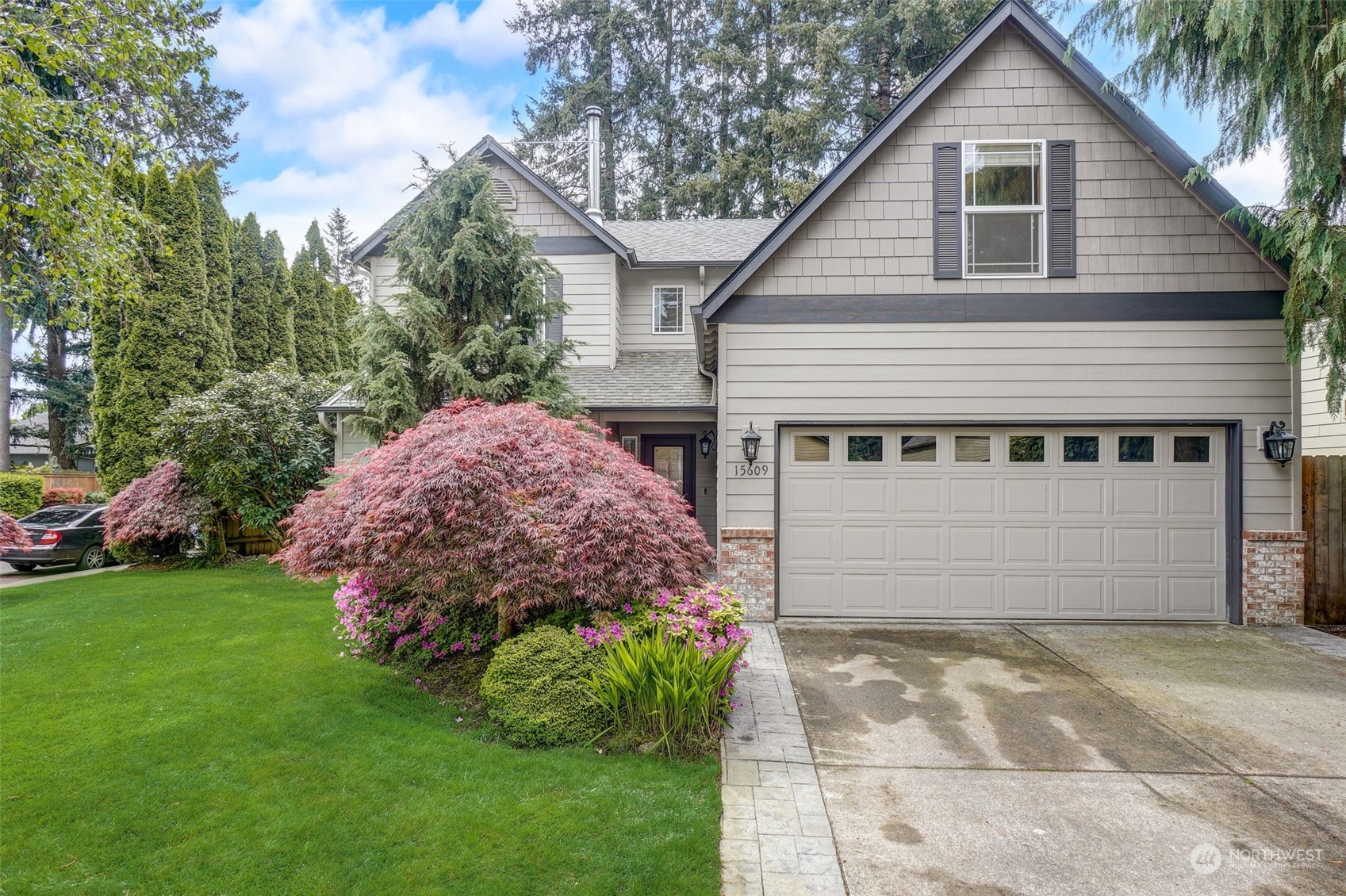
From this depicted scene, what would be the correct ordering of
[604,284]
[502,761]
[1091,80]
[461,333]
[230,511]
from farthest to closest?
[604,284] → [230,511] → [461,333] → [1091,80] → [502,761]

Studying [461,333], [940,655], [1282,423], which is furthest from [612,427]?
[1282,423]

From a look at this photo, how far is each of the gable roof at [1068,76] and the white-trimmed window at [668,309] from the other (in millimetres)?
5027

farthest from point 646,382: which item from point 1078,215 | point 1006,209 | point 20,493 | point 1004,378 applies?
point 20,493

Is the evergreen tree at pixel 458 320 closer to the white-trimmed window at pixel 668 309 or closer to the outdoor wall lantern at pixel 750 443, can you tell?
the outdoor wall lantern at pixel 750 443

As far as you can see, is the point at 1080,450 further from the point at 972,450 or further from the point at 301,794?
the point at 301,794

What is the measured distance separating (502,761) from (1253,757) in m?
4.92

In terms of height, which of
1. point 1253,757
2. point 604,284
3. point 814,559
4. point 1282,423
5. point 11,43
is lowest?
point 1253,757

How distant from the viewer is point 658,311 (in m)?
12.4

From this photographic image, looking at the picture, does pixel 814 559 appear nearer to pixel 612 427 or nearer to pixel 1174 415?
pixel 1174 415

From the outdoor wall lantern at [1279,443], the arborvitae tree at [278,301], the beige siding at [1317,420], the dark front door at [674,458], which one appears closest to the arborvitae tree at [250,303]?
the arborvitae tree at [278,301]

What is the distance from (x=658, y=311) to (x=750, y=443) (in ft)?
19.3

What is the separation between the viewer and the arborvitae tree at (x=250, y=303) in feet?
61.8

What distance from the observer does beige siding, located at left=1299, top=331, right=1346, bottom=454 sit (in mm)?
9469

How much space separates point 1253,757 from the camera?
13.4 ft
